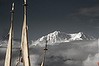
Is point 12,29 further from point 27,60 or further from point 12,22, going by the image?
point 27,60

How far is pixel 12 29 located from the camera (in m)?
74.0

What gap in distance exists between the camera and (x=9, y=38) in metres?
73.8

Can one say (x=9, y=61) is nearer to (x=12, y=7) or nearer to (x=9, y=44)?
(x=9, y=44)

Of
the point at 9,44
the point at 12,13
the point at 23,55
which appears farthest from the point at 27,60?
the point at 12,13

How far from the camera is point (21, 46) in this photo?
72.6 meters

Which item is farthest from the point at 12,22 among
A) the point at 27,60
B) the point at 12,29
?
the point at 27,60

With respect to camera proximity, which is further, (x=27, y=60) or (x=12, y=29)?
(x=12, y=29)

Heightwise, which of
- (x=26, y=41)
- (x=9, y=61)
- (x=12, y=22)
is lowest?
(x=9, y=61)

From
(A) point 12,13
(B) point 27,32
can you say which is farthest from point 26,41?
(A) point 12,13

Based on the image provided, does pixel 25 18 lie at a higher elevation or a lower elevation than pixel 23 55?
higher

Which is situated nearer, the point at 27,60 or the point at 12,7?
the point at 27,60

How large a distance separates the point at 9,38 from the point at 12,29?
94.4 inches

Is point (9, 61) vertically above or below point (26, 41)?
below

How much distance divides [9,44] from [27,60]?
7019mm
